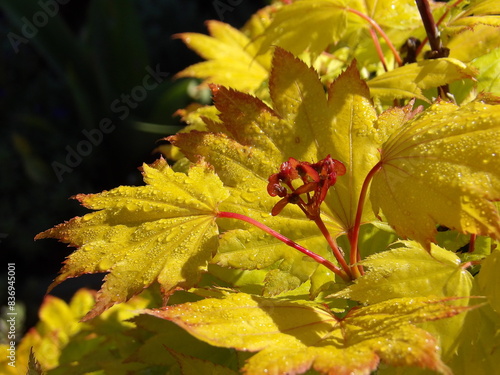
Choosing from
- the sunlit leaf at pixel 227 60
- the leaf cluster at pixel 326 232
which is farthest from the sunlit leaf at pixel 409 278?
the sunlit leaf at pixel 227 60

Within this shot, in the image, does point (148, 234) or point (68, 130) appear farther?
point (68, 130)

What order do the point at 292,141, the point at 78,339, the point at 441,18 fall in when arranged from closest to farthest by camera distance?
the point at 292,141
the point at 441,18
the point at 78,339

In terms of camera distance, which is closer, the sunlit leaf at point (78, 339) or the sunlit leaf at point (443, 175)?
the sunlit leaf at point (443, 175)

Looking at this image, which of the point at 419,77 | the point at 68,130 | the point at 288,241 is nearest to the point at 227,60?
the point at 419,77

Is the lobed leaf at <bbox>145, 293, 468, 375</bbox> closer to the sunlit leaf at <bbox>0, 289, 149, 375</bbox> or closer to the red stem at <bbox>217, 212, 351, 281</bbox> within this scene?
the red stem at <bbox>217, 212, 351, 281</bbox>

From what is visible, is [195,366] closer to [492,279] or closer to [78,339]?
[492,279]

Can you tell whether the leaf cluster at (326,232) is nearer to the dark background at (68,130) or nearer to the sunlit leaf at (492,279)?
the sunlit leaf at (492,279)
